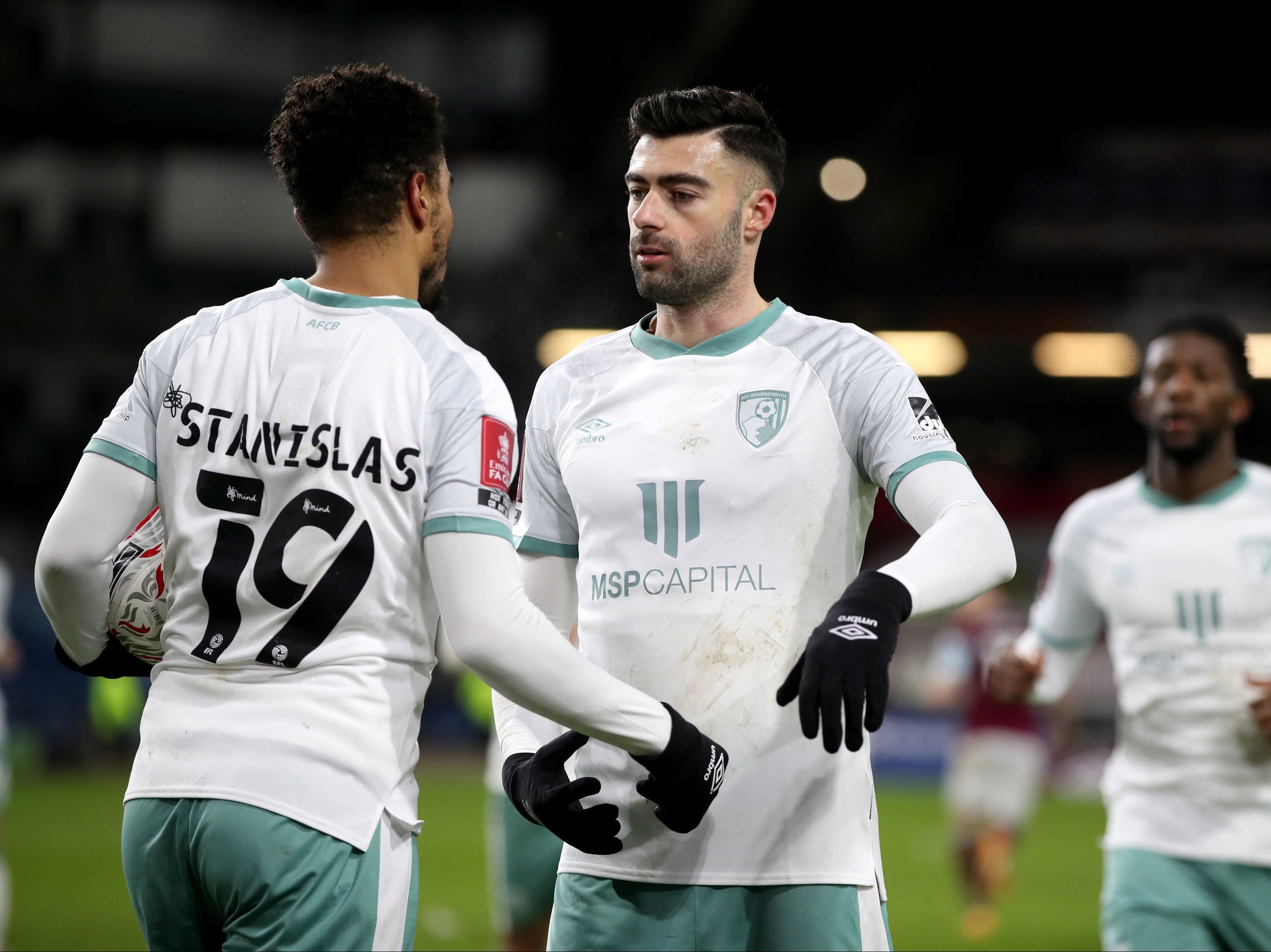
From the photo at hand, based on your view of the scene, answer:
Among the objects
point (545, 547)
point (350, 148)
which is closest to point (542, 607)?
point (545, 547)

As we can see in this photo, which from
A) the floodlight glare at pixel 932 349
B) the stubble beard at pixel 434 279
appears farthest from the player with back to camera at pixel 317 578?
the floodlight glare at pixel 932 349

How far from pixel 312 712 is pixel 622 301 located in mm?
14011

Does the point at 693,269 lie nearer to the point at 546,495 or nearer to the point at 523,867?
the point at 546,495

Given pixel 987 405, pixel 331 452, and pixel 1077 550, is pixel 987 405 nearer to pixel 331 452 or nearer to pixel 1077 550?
pixel 1077 550

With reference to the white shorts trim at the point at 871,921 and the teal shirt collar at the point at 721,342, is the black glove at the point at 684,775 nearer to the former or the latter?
the white shorts trim at the point at 871,921

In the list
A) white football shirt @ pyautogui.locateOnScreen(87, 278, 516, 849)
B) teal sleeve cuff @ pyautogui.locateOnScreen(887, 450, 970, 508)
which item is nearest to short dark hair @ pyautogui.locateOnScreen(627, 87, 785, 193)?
teal sleeve cuff @ pyautogui.locateOnScreen(887, 450, 970, 508)

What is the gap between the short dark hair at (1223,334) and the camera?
4.35 m

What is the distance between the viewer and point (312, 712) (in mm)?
2350

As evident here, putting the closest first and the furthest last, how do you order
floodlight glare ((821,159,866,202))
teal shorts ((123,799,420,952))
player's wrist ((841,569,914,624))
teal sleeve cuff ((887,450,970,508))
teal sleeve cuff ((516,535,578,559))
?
teal shorts ((123,799,420,952)) < player's wrist ((841,569,914,624)) < teal sleeve cuff ((887,450,970,508)) < teal sleeve cuff ((516,535,578,559)) < floodlight glare ((821,159,866,202))

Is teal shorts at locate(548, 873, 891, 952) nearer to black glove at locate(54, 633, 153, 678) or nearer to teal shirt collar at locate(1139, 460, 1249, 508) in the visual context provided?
black glove at locate(54, 633, 153, 678)

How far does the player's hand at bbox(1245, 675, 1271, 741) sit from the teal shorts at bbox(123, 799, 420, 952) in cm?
255

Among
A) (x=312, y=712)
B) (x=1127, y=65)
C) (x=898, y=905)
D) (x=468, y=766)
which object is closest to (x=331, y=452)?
(x=312, y=712)

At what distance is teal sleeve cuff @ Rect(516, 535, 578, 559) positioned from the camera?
308cm

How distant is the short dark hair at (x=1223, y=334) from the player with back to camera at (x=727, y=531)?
73.6 inches
